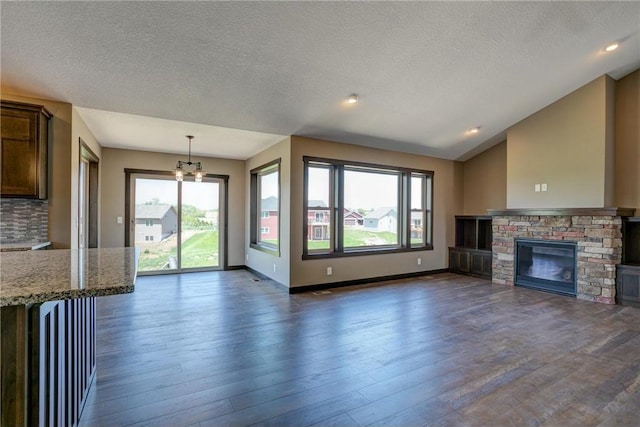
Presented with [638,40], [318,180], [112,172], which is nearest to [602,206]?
[638,40]

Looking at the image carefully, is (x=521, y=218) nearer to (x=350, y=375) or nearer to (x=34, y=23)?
(x=350, y=375)

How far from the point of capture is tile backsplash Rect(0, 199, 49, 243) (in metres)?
3.53

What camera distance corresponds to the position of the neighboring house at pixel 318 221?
18.2 ft

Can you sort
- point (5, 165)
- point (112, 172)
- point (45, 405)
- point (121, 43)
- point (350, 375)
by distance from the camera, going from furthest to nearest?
point (112, 172) → point (5, 165) → point (121, 43) → point (350, 375) → point (45, 405)

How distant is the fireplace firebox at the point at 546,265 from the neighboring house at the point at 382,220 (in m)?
2.29

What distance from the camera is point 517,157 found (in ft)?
19.6

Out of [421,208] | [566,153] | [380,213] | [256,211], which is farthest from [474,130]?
[256,211]

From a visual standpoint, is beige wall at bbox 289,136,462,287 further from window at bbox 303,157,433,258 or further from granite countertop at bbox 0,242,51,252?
granite countertop at bbox 0,242,51,252

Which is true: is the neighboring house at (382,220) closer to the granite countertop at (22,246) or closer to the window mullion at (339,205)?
the window mullion at (339,205)

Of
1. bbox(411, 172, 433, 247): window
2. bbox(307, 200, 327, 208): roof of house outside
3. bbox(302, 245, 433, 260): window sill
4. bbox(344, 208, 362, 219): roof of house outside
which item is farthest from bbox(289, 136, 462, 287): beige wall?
bbox(344, 208, 362, 219): roof of house outside

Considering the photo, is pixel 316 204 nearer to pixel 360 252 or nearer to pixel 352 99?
pixel 360 252

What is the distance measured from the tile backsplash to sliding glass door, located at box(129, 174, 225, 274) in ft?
8.79

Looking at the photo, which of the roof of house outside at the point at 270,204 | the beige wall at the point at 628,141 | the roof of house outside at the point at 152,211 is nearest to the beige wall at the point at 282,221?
the roof of house outside at the point at 270,204

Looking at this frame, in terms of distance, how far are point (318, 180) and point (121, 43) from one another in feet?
11.2
